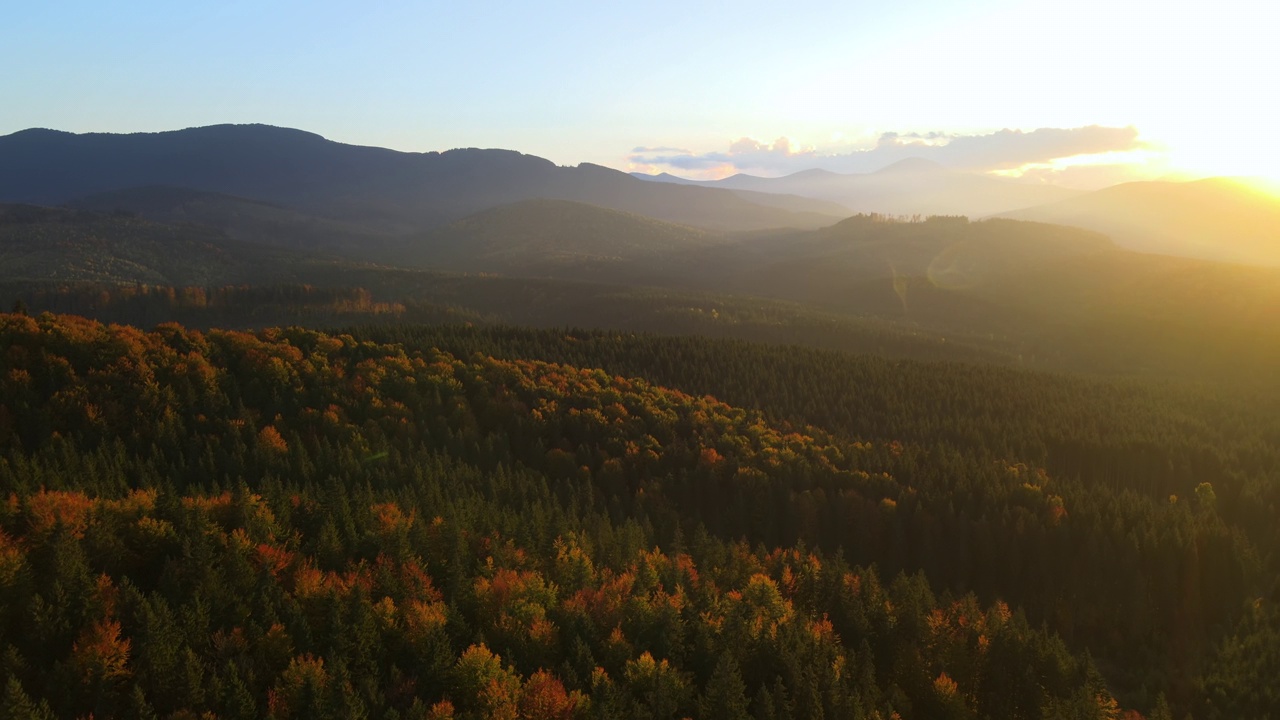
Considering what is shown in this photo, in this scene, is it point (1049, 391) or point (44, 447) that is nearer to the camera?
point (44, 447)

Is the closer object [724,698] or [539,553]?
[724,698]

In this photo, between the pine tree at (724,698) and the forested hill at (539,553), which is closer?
the forested hill at (539,553)

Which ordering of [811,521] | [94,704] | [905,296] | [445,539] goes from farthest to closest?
[905,296]
[811,521]
[445,539]
[94,704]

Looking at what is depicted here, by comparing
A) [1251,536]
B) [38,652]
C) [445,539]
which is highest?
[38,652]

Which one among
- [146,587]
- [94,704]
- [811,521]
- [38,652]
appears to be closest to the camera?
[94,704]

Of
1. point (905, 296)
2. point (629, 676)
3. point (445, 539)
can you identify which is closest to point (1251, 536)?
point (629, 676)

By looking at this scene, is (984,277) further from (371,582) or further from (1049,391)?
(371,582)

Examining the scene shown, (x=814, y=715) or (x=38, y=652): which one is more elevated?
(x=38, y=652)

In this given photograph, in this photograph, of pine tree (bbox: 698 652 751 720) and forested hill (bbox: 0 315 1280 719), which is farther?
pine tree (bbox: 698 652 751 720)
